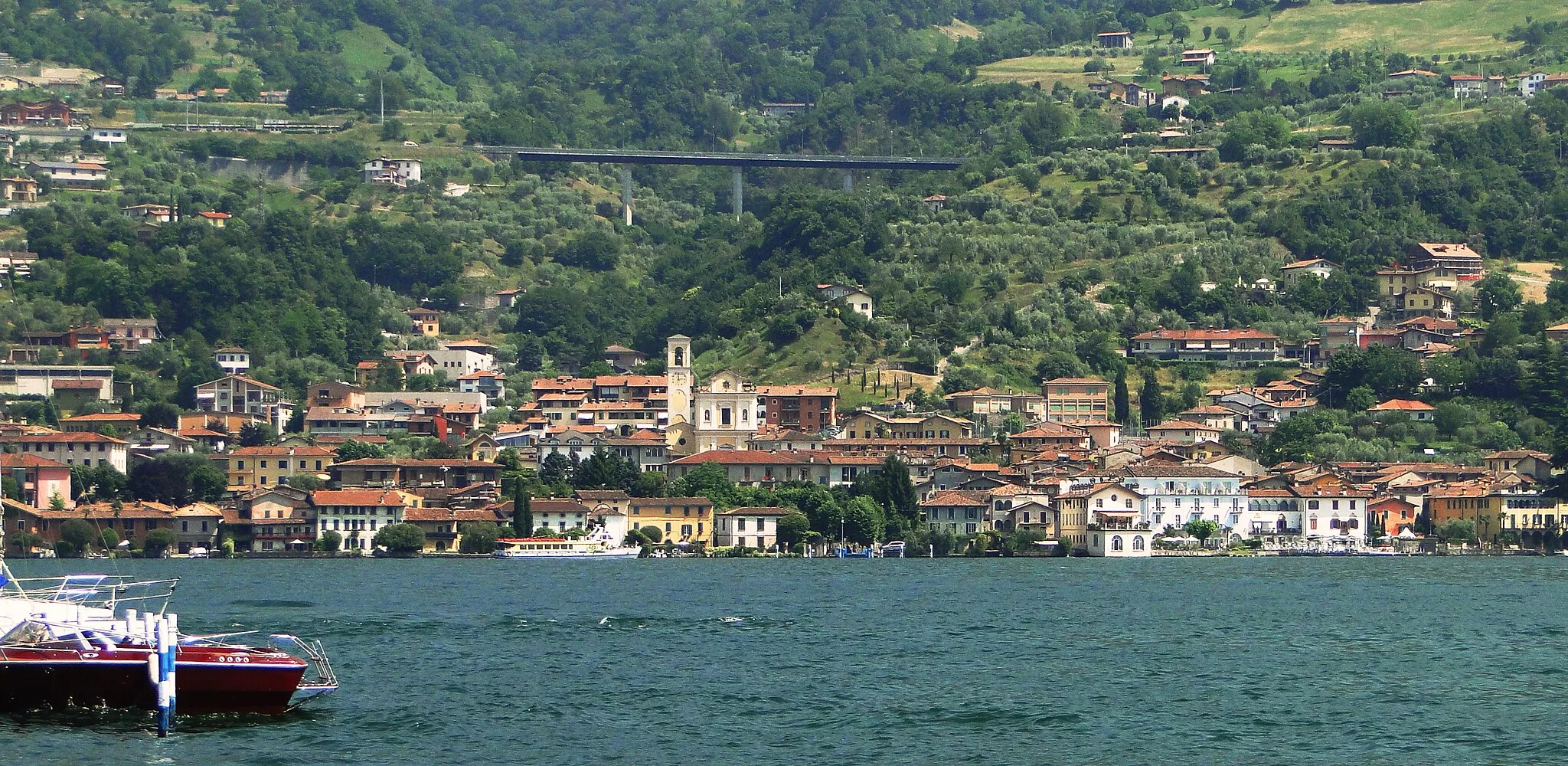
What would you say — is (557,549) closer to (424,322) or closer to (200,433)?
(200,433)

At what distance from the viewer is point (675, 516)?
349 ft

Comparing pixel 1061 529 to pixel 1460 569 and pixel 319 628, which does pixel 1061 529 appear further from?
pixel 319 628

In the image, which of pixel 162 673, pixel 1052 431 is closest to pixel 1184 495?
pixel 1052 431

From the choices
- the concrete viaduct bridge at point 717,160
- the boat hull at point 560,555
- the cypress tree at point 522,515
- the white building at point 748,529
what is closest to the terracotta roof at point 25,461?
the cypress tree at point 522,515

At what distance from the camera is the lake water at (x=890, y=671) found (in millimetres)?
42781

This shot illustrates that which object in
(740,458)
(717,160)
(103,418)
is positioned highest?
(717,160)

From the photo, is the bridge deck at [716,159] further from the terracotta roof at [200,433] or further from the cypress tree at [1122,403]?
the terracotta roof at [200,433]

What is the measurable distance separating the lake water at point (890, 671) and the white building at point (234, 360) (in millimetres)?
54843

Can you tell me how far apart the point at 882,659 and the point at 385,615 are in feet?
51.8

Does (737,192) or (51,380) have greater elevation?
(737,192)

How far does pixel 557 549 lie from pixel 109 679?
59.5 meters

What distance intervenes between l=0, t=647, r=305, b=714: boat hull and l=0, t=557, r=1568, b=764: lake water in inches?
15.3

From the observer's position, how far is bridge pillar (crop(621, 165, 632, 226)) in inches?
7229

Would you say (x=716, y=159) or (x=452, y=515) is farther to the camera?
(x=716, y=159)
